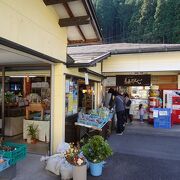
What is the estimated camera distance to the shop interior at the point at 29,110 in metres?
7.40

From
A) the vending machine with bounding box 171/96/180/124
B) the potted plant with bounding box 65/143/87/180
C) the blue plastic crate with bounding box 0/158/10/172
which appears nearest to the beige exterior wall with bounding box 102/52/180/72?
the vending machine with bounding box 171/96/180/124

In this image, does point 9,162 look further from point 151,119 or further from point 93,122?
point 151,119

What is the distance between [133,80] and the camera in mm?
11945

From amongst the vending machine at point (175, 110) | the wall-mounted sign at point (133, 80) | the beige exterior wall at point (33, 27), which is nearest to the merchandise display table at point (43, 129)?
the beige exterior wall at point (33, 27)

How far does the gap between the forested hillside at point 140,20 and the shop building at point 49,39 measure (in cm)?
2210

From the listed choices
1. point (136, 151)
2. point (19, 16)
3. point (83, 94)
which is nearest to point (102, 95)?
point (83, 94)

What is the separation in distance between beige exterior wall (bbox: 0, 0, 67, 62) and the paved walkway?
2826 mm

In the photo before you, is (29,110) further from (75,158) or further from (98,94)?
(98,94)

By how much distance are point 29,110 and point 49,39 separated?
11.7 ft

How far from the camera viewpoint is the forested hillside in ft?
100

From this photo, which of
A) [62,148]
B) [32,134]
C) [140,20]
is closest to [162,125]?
[32,134]

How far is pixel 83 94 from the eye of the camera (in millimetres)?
10023

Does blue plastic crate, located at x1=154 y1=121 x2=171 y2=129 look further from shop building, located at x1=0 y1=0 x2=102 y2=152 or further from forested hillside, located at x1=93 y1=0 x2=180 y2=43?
forested hillside, located at x1=93 y1=0 x2=180 y2=43

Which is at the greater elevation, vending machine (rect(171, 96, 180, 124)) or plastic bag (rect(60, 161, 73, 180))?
vending machine (rect(171, 96, 180, 124))
